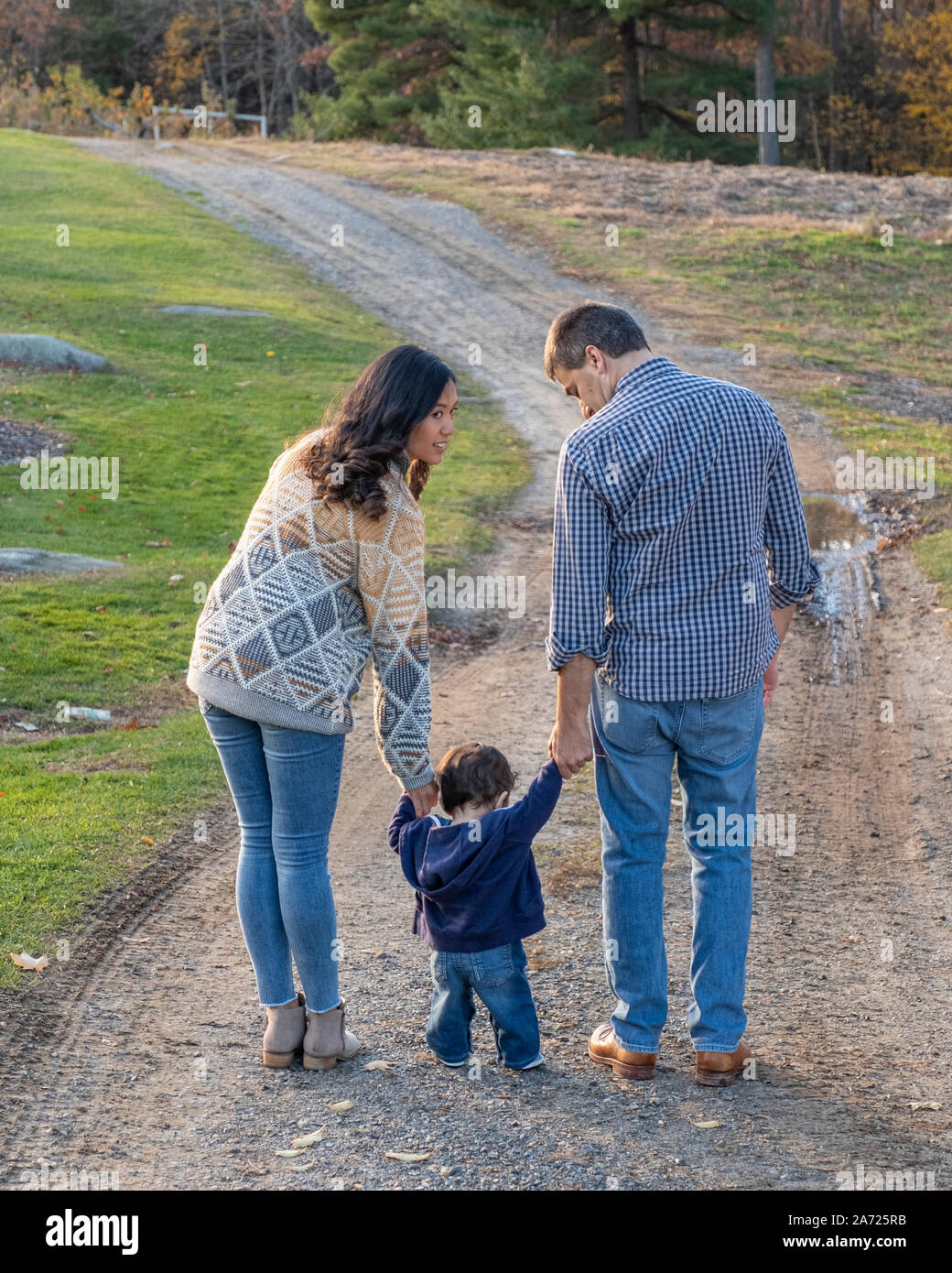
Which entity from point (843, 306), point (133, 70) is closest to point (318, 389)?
point (843, 306)

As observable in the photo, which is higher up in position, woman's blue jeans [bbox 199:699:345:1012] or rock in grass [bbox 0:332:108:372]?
rock in grass [bbox 0:332:108:372]

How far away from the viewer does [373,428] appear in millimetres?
3531

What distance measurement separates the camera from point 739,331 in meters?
18.1

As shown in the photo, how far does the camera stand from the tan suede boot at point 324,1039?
398 cm

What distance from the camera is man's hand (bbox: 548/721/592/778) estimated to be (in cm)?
364

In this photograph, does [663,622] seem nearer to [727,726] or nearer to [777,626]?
[727,726]

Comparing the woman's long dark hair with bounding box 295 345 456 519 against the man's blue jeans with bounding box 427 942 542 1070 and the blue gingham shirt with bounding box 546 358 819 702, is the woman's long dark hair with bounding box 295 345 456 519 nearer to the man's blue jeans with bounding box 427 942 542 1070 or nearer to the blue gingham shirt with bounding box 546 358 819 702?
the blue gingham shirt with bounding box 546 358 819 702

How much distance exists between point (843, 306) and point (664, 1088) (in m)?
17.1

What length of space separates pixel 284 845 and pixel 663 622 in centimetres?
122

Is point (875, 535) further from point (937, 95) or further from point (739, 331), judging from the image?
point (937, 95)

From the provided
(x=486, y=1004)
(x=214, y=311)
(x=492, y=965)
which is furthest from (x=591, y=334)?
(x=214, y=311)

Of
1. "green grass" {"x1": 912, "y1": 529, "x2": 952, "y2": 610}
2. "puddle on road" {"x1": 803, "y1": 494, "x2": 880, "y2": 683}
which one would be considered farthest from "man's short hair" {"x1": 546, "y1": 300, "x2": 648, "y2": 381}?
"green grass" {"x1": 912, "y1": 529, "x2": 952, "y2": 610}

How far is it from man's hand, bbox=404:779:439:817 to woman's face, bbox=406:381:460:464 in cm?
93

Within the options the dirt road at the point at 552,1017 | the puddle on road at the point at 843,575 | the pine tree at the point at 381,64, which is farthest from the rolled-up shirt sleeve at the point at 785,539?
the pine tree at the point at 381,64
